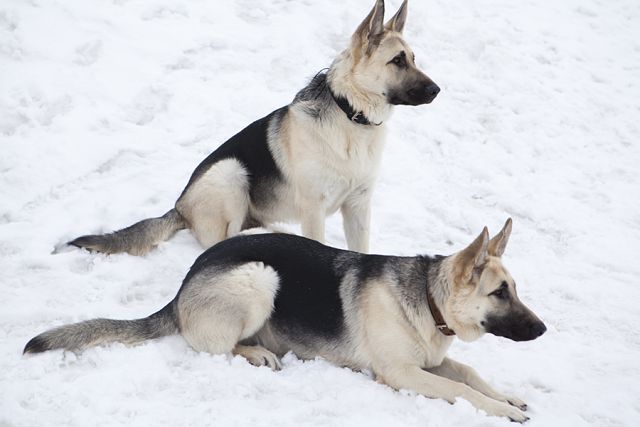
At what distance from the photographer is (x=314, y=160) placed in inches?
236

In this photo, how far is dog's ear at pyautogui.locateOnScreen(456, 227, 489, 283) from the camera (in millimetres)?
4496

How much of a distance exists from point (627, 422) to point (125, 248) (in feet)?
14.8

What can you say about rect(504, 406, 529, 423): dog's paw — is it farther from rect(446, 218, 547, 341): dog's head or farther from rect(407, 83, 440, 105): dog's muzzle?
rect(407, 83, 440, 105): dog's muzzle

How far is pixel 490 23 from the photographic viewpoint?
11.5 m

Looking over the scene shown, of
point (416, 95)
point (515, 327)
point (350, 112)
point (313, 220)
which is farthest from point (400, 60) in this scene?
point (515, 327)

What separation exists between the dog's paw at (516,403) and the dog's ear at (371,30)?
326cm

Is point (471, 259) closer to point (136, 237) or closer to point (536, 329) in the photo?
point (536, 329)

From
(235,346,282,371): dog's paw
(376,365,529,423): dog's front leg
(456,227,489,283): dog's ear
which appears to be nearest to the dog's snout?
(456,227,489,283): dog's ear

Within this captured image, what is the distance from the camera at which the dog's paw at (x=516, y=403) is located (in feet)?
15.2

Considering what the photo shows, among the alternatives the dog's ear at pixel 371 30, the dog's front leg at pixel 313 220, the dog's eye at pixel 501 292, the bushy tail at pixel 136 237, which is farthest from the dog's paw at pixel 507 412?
the bushy tail at pixel 136 237

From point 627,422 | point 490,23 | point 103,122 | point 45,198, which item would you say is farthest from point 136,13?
point 627,422

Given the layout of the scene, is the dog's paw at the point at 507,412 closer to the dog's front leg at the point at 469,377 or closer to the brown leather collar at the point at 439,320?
the dog's front leg at the point at 469,377

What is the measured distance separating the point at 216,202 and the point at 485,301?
9.86 feet

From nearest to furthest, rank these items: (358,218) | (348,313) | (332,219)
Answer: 1. (348,313)
2. (358,218)
3. (332,219)
